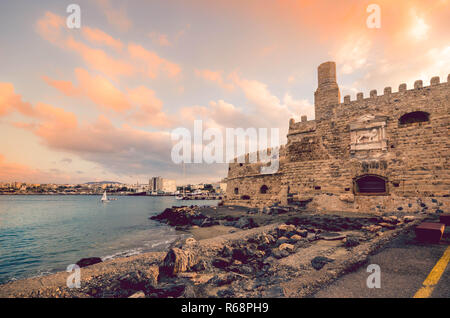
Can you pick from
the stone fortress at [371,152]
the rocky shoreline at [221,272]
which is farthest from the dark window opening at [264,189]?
the rocky shoreline at [221,272]

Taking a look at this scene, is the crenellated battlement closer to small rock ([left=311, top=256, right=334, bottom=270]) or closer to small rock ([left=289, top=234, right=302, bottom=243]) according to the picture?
small rock ([left=289, top=234, right=302, bottom=243])

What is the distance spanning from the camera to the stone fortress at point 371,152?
10500 millimetres

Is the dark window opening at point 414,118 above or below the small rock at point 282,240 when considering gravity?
above

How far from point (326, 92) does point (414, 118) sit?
202 inches

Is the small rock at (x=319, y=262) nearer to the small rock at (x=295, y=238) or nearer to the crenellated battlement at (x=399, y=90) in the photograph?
the small rock at (x=295, y=238)

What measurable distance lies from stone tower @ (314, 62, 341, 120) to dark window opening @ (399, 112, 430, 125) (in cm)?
375

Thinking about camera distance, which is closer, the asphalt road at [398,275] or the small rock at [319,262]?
the asphalt road at [398,275]

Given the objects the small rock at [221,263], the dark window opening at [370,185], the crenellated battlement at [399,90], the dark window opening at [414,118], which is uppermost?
the crenellated battlement at [399,90]

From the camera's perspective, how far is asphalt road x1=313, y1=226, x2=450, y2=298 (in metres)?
3.01

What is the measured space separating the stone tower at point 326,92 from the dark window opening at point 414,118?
12.3ft

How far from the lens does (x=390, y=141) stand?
1163 cm

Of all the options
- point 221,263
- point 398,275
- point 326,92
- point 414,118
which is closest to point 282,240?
point 221,263

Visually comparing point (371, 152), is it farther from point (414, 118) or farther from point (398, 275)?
point (398, 275)
